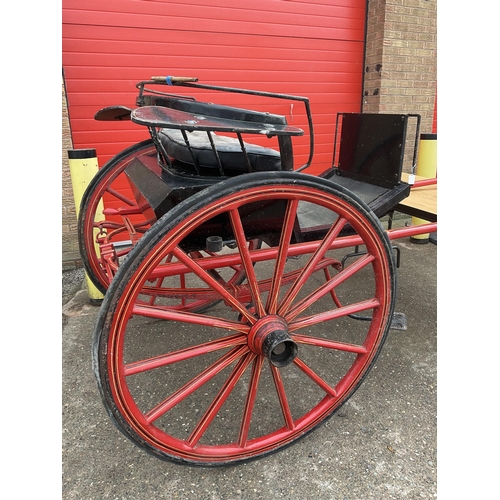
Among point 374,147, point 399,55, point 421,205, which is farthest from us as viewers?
point 399,55

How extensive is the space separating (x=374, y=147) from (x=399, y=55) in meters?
2.84

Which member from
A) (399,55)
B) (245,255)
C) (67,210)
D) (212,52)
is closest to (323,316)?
(245,255)

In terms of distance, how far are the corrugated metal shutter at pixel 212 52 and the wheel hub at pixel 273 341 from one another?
2992mm

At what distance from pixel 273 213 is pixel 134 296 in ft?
2.26

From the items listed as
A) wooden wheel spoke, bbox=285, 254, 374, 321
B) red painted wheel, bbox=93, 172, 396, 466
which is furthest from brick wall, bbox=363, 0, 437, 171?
wooden wheel spoke, bbox=285, 254, 374, 321

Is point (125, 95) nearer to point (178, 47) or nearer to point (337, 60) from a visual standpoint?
point (178, 47)

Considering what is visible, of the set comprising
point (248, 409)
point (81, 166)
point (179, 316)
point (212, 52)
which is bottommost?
point (248, 409)

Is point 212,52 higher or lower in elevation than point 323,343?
higher

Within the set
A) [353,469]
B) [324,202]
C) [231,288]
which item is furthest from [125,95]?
[353,469]

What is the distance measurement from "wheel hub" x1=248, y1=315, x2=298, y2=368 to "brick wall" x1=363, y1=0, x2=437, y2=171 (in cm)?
380

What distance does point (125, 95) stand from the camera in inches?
146

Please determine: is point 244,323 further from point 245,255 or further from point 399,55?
point 399,55

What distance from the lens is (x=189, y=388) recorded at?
144 centimetres

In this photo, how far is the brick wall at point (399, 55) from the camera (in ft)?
14.1
